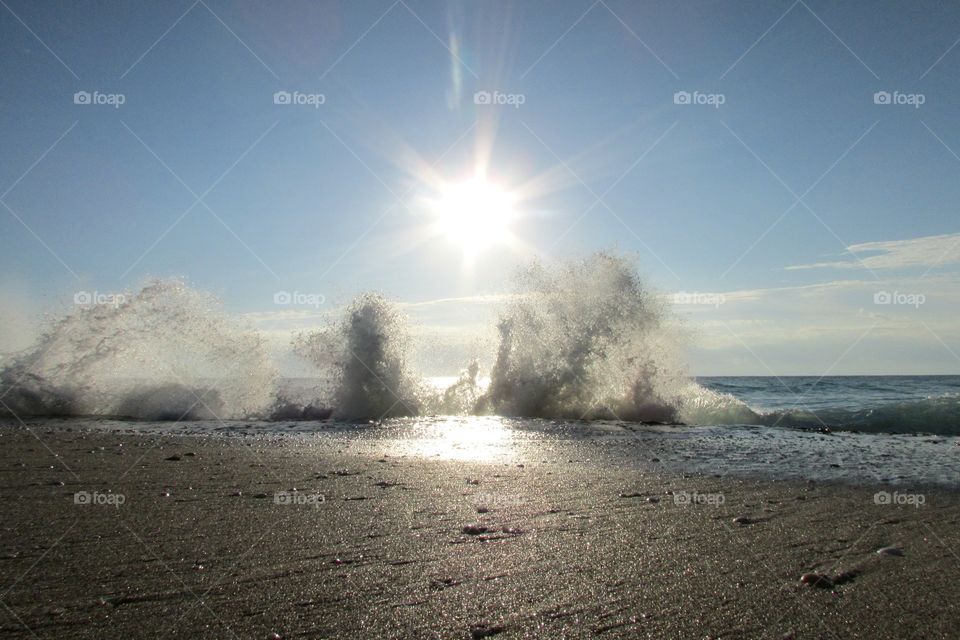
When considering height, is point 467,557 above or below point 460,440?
below

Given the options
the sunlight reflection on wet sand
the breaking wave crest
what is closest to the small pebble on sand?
the sunlight reflection on wet sand

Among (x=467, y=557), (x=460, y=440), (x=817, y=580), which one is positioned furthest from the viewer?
(x=460, y=440)

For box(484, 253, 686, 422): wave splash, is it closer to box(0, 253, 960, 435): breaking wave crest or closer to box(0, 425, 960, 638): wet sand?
box(0, 253, 960, 435): breaking wave crest

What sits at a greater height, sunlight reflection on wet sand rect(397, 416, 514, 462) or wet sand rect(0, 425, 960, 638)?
sunlight reflection on wet sand rect(397, 416, 514, 462)

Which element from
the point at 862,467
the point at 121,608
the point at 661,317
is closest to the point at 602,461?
the point at 862,467

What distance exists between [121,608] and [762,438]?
479 inches

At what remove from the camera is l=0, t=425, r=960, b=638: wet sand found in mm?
2797

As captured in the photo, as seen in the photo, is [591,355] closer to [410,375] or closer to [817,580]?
[410,375]

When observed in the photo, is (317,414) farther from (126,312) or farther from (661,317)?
(661,317)

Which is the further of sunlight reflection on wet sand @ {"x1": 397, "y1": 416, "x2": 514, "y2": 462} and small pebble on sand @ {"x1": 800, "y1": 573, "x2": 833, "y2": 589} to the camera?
sunlight reflection on wet sand @ {"x1": 397, "y1": 416, "x2": 514, "y2": 462}

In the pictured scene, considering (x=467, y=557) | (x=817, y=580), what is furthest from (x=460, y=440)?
(x=817, y=580)

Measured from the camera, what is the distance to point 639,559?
148 inches

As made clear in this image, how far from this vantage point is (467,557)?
3.76m

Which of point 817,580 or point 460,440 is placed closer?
point 817,580
